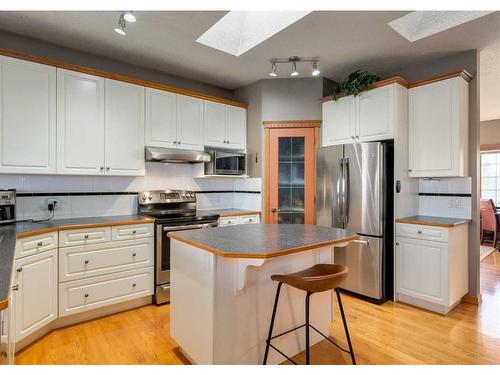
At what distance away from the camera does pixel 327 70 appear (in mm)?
3736

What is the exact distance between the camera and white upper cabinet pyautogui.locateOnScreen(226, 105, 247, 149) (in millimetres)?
4130

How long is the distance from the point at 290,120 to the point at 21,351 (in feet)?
11.6

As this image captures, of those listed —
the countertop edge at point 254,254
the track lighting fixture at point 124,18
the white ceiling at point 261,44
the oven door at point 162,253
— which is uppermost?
the white ceiling at point 261,44

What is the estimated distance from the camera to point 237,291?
1.79 meters

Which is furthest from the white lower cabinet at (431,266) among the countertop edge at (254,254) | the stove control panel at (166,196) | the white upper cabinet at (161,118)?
the white upper cabinet at (161,118)

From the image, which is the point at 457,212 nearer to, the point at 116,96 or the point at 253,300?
the point at 253,300

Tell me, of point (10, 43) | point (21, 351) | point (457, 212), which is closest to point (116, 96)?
point (10, 43)

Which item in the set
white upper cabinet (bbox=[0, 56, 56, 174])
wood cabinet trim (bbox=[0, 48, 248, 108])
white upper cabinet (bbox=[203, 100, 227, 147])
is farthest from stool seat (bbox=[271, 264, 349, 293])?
wood cabinet trim (bbox=[0, 48, 248, 108])

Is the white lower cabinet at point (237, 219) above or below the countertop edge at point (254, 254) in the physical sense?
below

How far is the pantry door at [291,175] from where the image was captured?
3947mm

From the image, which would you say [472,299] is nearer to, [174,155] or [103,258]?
A: [174,155]

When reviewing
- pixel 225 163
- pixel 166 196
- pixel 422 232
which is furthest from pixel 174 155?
pixel 422 232

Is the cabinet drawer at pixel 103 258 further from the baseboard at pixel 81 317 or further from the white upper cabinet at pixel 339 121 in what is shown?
the white upper cabinet at pixel 339 121

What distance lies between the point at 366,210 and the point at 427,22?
1870mm
